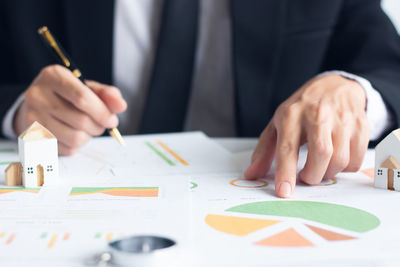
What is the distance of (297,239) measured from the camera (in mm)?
442

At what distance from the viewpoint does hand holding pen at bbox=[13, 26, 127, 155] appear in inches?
30.4

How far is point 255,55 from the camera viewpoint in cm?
122

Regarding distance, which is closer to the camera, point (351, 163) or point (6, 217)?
point (6, 217)

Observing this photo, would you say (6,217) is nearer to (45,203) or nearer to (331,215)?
(45,203)

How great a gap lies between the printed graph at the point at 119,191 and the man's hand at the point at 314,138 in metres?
0.16

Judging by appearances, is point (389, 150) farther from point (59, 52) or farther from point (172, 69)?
point (172, 69)

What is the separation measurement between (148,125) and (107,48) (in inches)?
9.3

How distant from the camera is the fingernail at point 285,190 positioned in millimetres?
589

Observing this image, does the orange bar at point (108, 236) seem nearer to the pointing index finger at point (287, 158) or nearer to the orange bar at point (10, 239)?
the orange bar at point (10, 239)

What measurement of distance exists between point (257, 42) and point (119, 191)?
0.75m

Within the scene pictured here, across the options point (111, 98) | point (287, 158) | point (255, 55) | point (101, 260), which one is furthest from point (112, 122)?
point (255, 55)

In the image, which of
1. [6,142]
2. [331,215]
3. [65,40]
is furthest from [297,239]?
[65,40]

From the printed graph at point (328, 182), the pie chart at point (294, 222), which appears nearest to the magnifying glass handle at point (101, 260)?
the pie chart at point (294, 222)

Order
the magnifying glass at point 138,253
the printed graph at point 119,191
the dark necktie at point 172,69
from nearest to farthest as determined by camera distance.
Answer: the magnifying glass at point 138,253 → the printed graph at point 119,191 → the dark necktie at point 172,69
